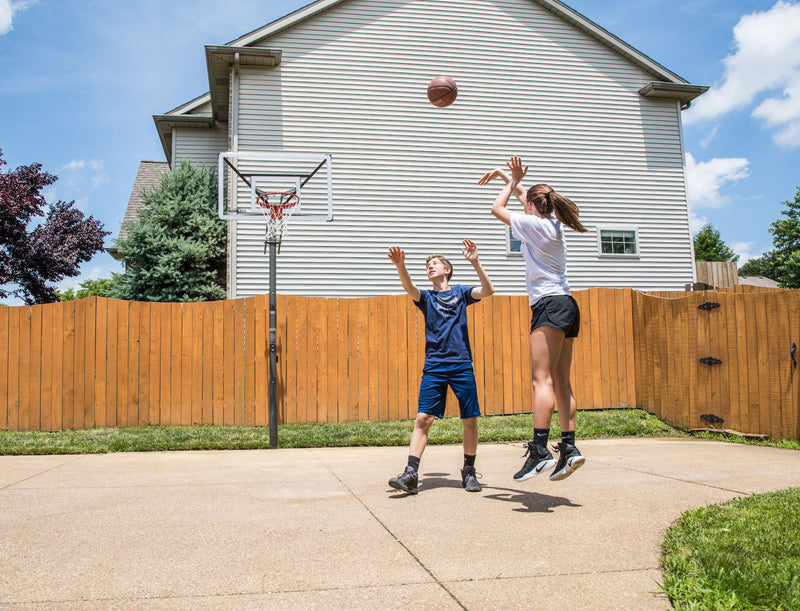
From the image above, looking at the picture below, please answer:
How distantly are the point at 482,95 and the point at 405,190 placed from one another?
10.5ft

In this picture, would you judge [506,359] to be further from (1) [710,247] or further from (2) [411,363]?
(1) [710,247]

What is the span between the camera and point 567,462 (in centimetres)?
414

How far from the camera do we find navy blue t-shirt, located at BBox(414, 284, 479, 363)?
4965 millimetres

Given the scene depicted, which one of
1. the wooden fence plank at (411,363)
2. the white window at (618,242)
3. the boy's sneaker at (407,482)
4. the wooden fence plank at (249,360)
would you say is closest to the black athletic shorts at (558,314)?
the boy's sneaker at (407,482)

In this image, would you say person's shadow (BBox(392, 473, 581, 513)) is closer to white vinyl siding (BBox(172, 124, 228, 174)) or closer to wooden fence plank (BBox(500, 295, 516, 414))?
wooden fence plank (BBox(500, 295, 516, 414))

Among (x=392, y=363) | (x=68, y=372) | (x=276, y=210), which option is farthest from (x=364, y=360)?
(x=68, y=372)

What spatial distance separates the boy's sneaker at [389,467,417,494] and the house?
34.1 feet

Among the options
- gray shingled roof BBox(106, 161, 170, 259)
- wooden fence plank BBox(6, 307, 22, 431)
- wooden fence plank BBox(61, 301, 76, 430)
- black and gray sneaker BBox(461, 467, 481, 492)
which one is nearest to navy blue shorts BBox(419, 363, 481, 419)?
black and gray sneaker BBox(461, 467, 481, 492)

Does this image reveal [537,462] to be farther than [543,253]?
No

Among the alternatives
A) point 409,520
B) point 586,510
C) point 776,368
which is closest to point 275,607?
point 409,520

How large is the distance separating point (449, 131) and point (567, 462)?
1284 cm

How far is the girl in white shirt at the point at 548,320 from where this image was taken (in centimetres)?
421

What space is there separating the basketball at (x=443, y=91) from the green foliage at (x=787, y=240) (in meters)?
48.6

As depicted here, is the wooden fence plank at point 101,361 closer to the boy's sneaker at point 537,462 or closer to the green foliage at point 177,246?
the green foliage at point 177,246
